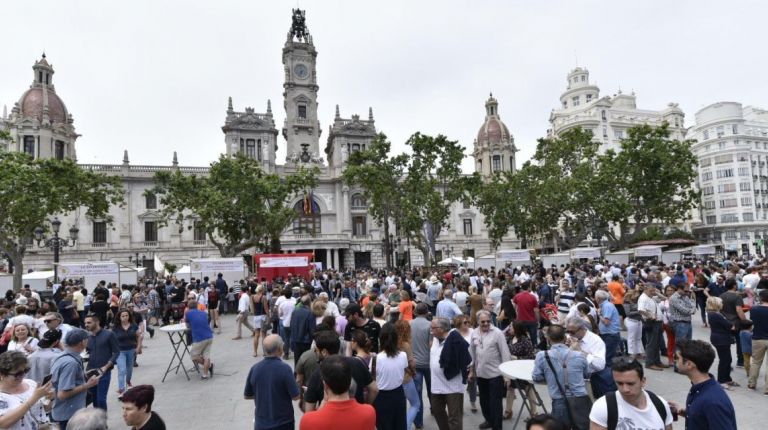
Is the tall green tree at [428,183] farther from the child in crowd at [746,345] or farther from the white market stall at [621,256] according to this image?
the child in crowd at [746,345]

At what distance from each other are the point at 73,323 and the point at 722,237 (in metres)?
75.1

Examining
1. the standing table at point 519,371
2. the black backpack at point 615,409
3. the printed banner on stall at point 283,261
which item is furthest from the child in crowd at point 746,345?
the printed banner on stall at point 283,261

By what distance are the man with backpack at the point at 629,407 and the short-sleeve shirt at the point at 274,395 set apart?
9.74 feet

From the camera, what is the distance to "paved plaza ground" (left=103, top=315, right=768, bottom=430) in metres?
7.29

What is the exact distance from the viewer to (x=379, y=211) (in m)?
37.5

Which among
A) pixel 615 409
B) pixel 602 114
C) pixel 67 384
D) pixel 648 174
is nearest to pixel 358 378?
pixel 615 409

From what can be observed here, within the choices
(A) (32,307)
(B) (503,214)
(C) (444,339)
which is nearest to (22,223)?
(A) (32,307)

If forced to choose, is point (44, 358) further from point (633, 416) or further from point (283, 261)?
point (283, 261)

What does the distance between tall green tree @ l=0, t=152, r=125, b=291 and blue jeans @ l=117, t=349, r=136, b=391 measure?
1818 cm

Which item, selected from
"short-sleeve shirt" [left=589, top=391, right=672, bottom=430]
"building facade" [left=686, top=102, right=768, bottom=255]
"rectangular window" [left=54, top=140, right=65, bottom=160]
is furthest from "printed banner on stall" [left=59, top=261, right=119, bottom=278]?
"building facade" [left=686, top=102, right=768, bottom=255]

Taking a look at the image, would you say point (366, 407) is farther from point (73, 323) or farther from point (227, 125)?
point (227, 125)

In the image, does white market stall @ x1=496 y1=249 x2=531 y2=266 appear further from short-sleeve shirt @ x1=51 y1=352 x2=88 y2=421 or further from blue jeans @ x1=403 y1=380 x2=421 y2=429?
short-sleeve shirt @ x1=51 y1=352 x2=88 y2=421

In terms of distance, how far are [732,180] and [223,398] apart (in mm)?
76496

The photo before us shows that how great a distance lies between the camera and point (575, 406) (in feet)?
16.1
